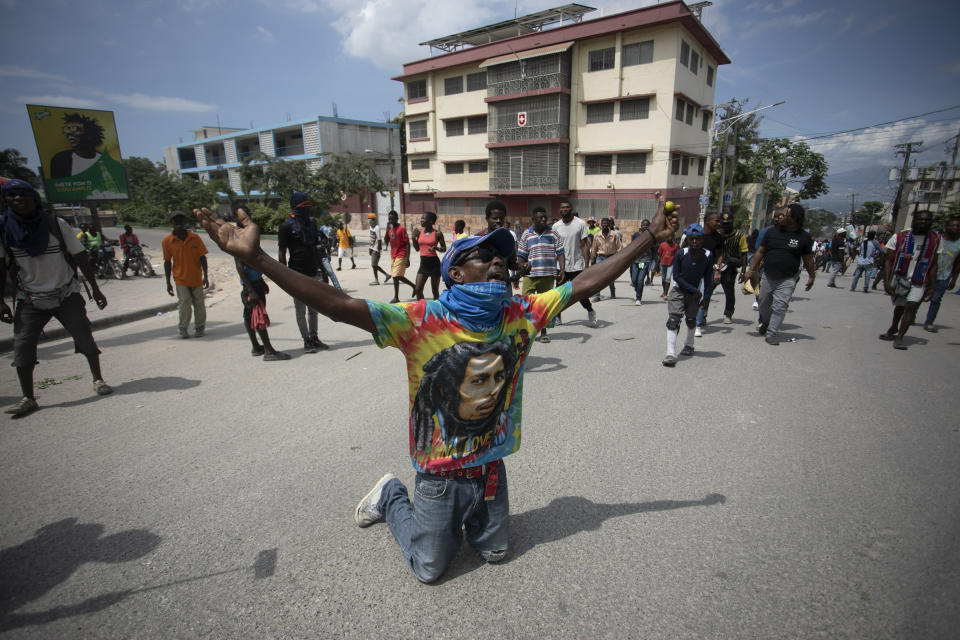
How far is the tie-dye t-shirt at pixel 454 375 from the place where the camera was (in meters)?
2.02

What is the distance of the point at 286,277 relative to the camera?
5.78 feet

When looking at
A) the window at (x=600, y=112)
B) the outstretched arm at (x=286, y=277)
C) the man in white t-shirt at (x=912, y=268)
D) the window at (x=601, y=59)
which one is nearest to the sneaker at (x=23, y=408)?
the outstretched arm at (x=286, y=277)

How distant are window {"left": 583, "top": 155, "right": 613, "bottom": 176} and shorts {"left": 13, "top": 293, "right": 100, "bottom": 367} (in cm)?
2650

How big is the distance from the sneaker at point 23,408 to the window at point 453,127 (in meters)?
31.1

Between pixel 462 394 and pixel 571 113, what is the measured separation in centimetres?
2890

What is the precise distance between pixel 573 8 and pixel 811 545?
3274 centimetres

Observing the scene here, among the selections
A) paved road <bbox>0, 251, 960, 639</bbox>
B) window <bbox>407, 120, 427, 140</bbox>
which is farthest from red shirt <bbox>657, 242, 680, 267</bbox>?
window <bbox>407, 120, 427, 140</bbox>

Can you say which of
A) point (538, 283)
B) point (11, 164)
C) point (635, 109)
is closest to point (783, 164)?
point (635, 109)

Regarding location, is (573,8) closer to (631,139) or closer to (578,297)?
(631,139)

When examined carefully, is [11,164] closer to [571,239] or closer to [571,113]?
[571,113]

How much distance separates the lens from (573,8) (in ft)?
91.6

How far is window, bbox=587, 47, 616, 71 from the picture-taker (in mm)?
25484

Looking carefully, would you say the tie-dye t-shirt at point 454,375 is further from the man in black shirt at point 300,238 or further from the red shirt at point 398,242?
the red shirt at point 398,242

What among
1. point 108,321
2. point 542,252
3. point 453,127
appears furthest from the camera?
point 453,127
